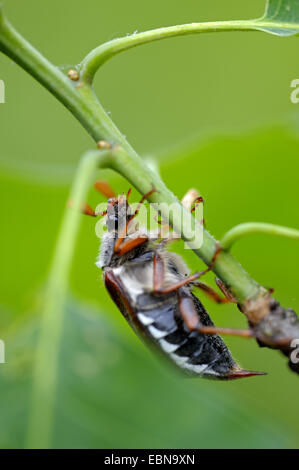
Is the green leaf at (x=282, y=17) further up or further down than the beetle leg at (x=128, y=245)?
further up

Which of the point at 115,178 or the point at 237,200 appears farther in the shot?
the point at 115,178

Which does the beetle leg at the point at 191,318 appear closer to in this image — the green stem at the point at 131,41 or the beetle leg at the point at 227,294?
the beetle leg at the point at 227,294

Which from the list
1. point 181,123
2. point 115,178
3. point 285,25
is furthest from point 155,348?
point 181,123

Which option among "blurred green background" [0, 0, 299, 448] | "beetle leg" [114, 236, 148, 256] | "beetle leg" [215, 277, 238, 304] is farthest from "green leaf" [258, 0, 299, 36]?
"blurred green background" [0, 0, 299, 448]

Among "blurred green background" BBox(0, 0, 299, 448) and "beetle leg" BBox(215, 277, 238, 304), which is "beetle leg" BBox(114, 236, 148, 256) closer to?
"blurred green background" BBox(0, 0, 299, 448)

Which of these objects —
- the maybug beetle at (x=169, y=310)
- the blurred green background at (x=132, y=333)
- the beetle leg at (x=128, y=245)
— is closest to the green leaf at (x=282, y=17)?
the maybug beetle at (x=169, y=310)
